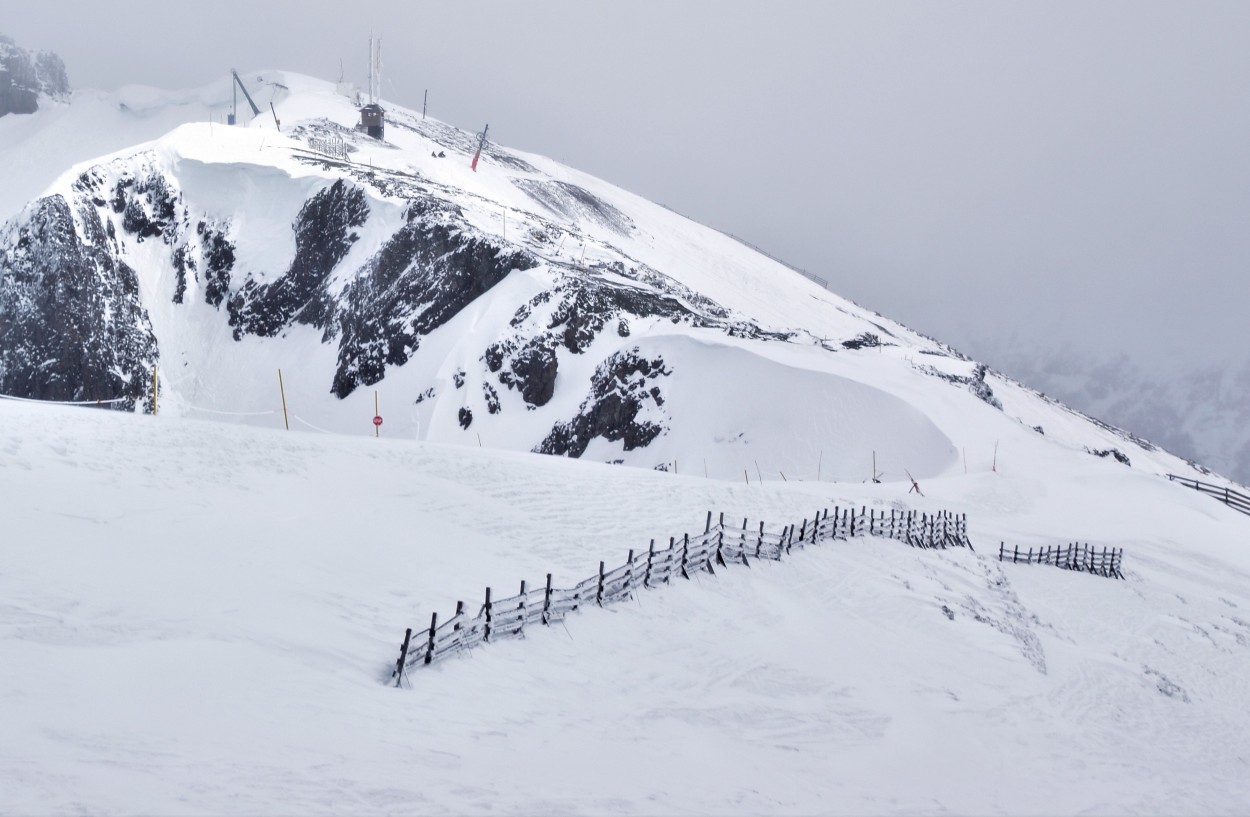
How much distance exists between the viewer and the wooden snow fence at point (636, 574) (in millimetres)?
13648

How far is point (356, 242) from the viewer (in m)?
61.7

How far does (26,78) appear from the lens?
140 meters

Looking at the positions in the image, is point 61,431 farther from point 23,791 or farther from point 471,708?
point 23,791

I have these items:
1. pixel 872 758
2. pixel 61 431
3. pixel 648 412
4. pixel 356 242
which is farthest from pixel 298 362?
pixel 872 758

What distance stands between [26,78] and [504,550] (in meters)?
165

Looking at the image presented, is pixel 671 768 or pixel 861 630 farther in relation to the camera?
pixel 861 630

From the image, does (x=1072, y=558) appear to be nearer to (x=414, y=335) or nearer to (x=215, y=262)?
(x=414, y=335)

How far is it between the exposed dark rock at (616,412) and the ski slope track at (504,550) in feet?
0.75

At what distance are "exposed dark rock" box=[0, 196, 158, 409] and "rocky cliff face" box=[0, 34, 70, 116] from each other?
335 feet

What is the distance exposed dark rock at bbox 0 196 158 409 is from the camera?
5300cm

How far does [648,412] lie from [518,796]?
38.2 m

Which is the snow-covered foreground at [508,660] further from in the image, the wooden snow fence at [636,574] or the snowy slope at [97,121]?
the snowy slope at [97,121]

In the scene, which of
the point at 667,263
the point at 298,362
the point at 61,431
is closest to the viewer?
the point at 61,431

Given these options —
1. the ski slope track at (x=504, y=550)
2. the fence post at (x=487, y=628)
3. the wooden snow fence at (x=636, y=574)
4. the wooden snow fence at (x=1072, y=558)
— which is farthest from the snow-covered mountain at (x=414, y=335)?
the fence post at (x=487, y=628)
